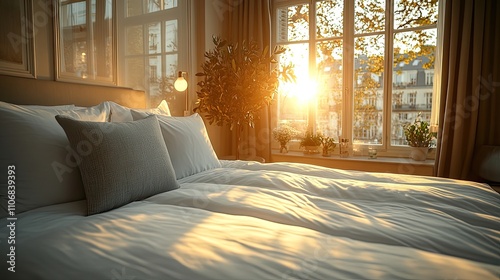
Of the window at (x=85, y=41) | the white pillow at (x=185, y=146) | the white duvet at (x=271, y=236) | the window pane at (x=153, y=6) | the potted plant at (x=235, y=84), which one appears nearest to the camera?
the white duvet at (x=271, y=236)

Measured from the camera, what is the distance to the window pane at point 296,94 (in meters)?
3.97

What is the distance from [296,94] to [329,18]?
3.32 feet

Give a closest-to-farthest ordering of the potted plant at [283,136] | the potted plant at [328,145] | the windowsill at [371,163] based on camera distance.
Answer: the windowsill at [371,163], the potted plant at [328,145], the potted plant at [283,136]

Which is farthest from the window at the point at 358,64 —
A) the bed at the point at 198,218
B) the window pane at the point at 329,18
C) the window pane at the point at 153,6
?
the bed at the point at 198,218

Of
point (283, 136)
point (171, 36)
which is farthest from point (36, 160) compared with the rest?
point (283, 136)

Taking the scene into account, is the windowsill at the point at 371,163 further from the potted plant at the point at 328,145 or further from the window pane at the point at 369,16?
the window pane at the point at 369,16

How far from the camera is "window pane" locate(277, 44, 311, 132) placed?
3.97 m

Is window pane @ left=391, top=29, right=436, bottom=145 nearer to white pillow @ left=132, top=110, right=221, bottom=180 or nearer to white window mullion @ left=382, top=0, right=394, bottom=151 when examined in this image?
white window mullion @ left=382, top=0, right=394, bottom=151

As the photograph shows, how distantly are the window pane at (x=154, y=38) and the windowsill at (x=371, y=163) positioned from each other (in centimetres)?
189

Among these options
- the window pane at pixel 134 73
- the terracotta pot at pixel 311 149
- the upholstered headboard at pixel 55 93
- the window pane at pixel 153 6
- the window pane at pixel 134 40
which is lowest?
the terracotta pot at pixel 311 149

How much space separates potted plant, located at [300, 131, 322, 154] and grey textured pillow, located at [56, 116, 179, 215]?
8.52ft

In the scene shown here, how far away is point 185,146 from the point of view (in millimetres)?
1830

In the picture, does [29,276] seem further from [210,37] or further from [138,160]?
[210,37]

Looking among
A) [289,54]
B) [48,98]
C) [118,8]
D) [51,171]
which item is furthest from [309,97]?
[51,171]
